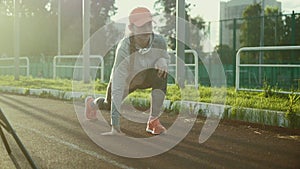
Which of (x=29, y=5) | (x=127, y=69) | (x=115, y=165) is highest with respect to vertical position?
(x=29, y=5)

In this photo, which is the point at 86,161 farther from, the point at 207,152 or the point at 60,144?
the point at 207,152

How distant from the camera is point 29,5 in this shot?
47688 mm

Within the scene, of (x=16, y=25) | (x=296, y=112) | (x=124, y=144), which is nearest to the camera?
(x=124, y=144)

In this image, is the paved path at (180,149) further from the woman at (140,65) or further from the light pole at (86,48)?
the light pole at (86,48)

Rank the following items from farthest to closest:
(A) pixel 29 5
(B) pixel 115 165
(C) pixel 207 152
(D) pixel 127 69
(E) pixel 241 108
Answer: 1. (A) pixel 29 5
2. (E) pixel 241 108
3. (D) pixel 127 69
4. (C) pixel 207 152
5. (B) pixel 115 165

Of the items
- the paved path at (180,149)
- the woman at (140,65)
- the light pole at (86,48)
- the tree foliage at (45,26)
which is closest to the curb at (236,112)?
the paved path at (180,149)

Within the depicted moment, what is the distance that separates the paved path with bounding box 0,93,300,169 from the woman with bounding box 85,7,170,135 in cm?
49

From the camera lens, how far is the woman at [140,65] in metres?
5.79

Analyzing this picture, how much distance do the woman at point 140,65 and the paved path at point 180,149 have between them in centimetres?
49

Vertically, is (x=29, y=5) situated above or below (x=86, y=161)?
above

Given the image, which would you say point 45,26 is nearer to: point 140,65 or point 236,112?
point 236,112

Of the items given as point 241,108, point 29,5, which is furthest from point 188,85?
point 29,5

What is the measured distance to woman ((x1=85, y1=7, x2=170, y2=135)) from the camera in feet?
19.0

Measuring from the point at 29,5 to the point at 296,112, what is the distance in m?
44.1
